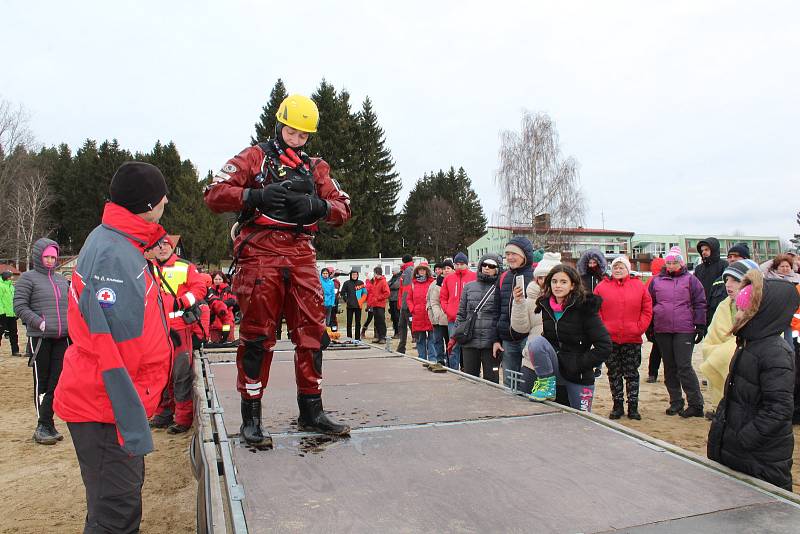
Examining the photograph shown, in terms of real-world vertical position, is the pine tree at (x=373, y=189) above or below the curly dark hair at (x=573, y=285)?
above

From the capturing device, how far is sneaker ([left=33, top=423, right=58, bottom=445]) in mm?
5594

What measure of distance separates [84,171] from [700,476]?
61.5 m

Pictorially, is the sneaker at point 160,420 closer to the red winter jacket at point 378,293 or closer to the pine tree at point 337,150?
the red winter jacket at point 378,293

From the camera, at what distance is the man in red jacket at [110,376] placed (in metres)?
2.04

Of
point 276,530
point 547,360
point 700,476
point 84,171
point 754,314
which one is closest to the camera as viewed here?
point 276,530

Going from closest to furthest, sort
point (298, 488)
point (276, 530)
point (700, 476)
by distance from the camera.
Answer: point (276, 530) < point (298, 488) < point (700, 476)

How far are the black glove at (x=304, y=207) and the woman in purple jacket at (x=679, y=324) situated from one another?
476cm

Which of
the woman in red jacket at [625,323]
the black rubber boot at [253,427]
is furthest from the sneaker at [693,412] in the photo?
the black rubber boot at [253,427]

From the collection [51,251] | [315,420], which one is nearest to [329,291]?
[51,251]

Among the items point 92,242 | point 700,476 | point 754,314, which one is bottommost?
point 700,476

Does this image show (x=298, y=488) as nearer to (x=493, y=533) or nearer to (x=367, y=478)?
(x=367, y=478)

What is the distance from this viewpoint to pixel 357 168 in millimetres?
42969

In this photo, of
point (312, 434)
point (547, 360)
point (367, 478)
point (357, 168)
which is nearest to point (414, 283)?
point (547, 360)

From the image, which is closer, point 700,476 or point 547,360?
point 700,476
